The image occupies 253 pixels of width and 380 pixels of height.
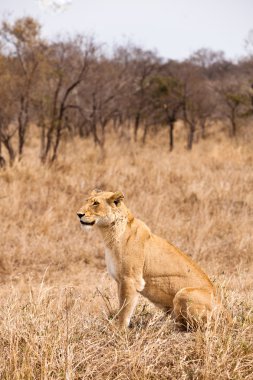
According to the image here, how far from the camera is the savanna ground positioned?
370 cm

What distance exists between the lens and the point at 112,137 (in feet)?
68.6

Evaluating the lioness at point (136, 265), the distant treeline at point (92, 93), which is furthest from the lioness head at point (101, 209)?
the distant treeline at point (92, 93)

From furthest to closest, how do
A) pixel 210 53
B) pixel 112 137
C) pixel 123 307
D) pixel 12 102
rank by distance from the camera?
pixel 210 53
pixel 112 137
pixel 12 102
pixel 123 307

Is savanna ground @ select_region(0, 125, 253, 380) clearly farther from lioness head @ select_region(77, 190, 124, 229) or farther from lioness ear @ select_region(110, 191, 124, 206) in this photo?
lioness ear @ select_region(110, 191, 124, 206)

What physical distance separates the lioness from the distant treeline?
8666 mm

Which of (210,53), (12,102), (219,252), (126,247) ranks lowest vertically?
(219,252)

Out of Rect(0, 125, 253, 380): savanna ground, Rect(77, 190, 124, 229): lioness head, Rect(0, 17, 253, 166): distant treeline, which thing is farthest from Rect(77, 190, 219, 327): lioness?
Rect(0, 17, 253, 166): distant treeline

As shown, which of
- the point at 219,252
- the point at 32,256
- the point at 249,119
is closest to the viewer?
the point at 32,256

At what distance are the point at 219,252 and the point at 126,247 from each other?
14.0 feet

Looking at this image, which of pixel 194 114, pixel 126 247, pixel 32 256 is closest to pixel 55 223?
pixel 32 256

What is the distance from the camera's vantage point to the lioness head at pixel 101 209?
13.9 feet

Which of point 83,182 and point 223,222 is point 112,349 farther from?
point 83,182

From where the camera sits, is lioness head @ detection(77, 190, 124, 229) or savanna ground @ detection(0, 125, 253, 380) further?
lioness head @ detection(77, 190, 124, 229)

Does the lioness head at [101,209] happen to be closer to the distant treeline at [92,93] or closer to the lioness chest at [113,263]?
the lioness chest at [113,263]
